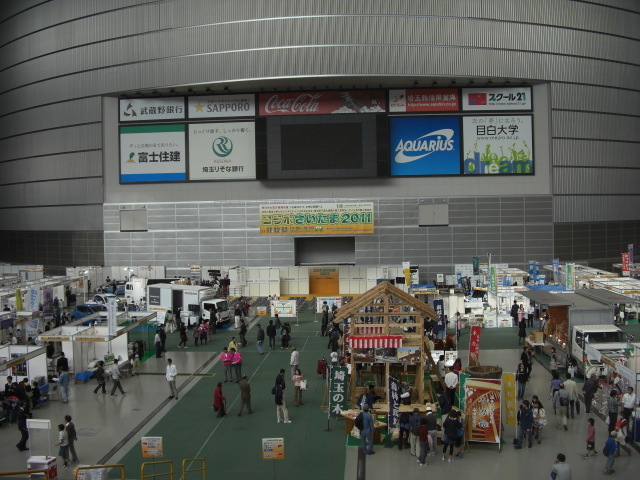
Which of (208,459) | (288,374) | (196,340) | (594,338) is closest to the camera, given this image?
(208,459)

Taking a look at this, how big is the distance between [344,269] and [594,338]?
2675cm

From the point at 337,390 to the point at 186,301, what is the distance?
1834 centimetres

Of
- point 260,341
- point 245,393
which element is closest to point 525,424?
point 245,393

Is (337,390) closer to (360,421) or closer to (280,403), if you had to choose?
(280,403)

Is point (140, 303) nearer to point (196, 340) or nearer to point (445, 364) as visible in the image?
point (196, 340)

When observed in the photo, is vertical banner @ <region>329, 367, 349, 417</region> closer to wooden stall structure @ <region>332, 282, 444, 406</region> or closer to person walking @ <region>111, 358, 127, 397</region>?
wooden stall structure @ <region>332, 282, 444, 406</region>

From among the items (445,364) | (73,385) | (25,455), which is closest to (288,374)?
(445,364)

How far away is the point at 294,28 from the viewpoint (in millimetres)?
48875

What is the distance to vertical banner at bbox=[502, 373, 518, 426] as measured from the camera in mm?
18297

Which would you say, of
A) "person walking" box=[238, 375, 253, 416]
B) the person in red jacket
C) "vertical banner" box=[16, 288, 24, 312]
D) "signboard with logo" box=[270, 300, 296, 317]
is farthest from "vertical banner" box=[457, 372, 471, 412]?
"vertical banner" box=[16, 288, 24, 312]

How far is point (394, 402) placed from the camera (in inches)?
713

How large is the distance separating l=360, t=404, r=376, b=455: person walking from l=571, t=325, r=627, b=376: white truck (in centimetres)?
894

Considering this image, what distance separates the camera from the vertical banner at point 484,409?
17.8 metres

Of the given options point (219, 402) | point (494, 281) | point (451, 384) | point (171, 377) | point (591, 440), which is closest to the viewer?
point (591, 440)
